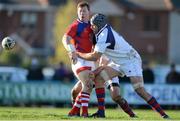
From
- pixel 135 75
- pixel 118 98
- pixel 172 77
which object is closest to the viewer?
pixel 135 75

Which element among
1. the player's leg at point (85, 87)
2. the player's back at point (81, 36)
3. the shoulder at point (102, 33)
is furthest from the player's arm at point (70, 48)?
the shoulder at point (102, 33)

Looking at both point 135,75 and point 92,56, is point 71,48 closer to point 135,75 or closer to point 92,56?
point 92,56

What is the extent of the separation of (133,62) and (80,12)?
1.50 metres

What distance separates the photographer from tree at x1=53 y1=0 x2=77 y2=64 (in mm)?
59531

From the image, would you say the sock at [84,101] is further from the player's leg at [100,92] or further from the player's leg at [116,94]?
the player's leg at [116,94]

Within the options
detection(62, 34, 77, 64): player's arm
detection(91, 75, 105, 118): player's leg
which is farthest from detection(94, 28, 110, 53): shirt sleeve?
detection(91, 75, 105, 118): player's leg

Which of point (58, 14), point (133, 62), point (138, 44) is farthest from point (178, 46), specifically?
point (133, 62)

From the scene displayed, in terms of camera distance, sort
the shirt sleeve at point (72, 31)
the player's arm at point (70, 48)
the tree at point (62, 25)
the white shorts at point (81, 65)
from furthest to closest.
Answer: the tree at point (62, 25), the shirt sleeve at point (72, 31), the white shorts at point (81, 65), the player's arm at point (70, 48)

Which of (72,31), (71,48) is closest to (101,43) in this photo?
(71,48)

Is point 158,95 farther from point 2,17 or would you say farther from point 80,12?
point 2,17

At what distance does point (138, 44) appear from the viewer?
65.2m

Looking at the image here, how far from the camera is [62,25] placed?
2383 inches

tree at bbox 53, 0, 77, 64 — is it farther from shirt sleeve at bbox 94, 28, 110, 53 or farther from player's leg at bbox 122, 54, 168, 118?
shirt sleeve at bbox 94, 28, 110, 53

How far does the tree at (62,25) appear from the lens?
5953 centimetres
